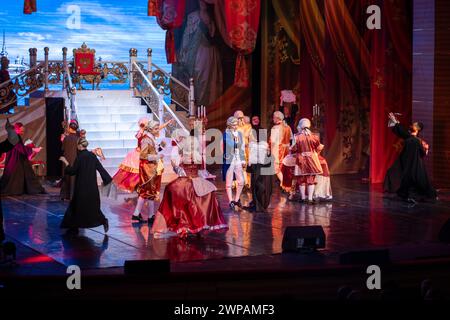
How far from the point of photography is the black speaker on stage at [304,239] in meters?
8.52

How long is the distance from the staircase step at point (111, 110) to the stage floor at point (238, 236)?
13.0 feet

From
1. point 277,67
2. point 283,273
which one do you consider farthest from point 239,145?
point 277,67

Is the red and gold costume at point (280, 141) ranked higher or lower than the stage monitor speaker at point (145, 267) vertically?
higher

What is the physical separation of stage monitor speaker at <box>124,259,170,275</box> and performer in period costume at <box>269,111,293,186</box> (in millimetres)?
6320

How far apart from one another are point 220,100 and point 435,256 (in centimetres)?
1101

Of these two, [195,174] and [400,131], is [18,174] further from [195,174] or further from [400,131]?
[400,131]

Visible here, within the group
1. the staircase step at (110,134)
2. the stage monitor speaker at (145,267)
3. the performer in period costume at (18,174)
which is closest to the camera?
the stage monitor speaker at (145,267)

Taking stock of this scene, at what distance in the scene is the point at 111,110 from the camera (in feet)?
54.4

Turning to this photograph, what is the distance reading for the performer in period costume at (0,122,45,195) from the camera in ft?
42.3

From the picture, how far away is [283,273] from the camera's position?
22.5 ft

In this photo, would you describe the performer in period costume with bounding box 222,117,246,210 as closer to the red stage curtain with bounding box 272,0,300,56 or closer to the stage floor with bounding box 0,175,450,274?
the stage floor with bounding box 0,175,450,274

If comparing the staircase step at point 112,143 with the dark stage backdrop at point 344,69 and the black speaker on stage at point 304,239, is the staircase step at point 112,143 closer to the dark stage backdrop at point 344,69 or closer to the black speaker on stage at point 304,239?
the dark stage backdrop at point 344,69

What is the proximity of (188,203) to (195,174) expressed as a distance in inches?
14.7

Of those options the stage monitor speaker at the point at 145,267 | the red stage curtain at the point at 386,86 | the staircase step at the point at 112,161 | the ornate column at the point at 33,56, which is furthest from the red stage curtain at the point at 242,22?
the stage monitor speaker at the point at 145,267
